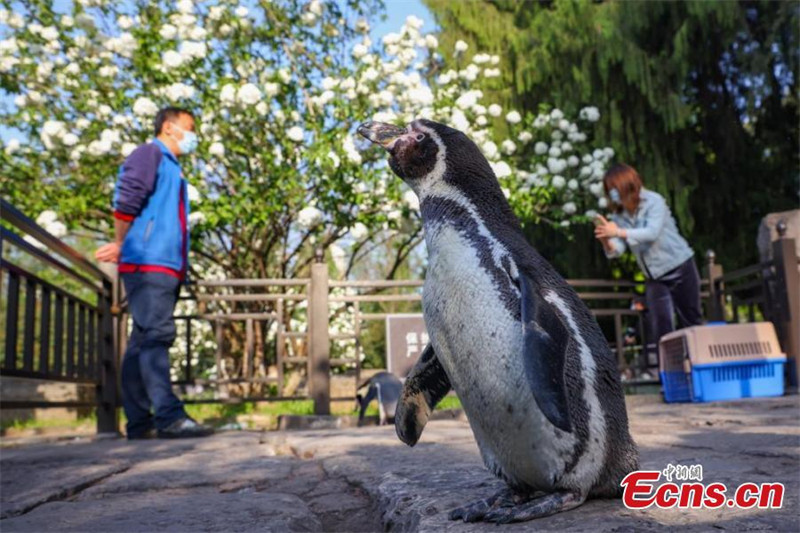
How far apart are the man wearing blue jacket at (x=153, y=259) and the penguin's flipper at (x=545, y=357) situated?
3230mm

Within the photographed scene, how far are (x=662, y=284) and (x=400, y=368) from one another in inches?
101

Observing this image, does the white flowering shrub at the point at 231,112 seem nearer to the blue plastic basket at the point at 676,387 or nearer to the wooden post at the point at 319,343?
the wooden post at the point at 319,343

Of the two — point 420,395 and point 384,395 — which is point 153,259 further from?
point 420,395

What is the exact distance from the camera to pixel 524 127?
900 cm

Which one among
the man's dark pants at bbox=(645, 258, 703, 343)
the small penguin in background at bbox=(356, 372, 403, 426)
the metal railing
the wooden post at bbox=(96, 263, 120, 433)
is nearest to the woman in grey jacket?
the man's dark pants at bbox=(645, 258, 703, 343)

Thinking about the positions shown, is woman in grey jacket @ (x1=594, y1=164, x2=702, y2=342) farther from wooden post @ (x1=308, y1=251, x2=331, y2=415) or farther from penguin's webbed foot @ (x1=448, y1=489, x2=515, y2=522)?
penguin's webbed foot @ (x1=448, y1=489, x2=515, y2=522)

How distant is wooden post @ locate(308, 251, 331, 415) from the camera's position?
20.5 feet

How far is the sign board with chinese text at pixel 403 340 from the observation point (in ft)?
22.2

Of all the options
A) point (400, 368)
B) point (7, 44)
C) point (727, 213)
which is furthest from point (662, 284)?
point (7, 44)

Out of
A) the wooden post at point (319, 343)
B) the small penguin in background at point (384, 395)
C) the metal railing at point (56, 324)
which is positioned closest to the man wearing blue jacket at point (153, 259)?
the metal railing at point (56, 324)

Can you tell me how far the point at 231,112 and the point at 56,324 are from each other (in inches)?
129

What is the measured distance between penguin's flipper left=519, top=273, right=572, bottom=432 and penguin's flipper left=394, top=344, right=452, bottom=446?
0.37 m

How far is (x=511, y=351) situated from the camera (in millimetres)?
1336

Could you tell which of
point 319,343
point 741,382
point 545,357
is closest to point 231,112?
point 319,343
